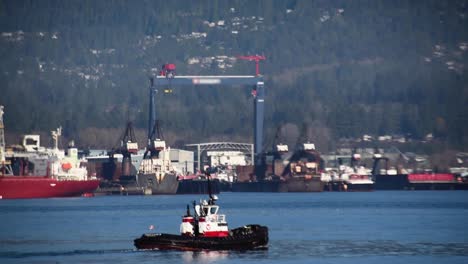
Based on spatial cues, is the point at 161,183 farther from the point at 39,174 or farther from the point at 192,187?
the point at 39,174

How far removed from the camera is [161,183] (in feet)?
604

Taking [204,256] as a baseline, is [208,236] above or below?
above

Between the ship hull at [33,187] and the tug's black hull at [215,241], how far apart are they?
282 feet

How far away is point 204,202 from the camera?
225 ft

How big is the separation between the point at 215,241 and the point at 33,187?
3539 inches

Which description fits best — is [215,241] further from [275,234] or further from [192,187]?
[192,187]

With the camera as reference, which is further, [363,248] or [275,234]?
[275,234]

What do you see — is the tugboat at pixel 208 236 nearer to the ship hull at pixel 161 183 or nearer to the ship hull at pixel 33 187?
the ship hull at pixel 33 187

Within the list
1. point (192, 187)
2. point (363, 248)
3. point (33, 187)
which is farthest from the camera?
point (192, 187)

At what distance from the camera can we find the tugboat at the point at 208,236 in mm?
68250

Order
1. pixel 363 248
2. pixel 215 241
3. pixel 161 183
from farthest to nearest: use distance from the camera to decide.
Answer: pixel 161 183
pixel 363 248
pixel 215 241

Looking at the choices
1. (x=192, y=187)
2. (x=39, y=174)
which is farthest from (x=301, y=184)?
(x=39, y=174)

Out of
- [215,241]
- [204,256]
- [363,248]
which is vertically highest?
[215,241]

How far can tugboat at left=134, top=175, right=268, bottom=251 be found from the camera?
224ft
